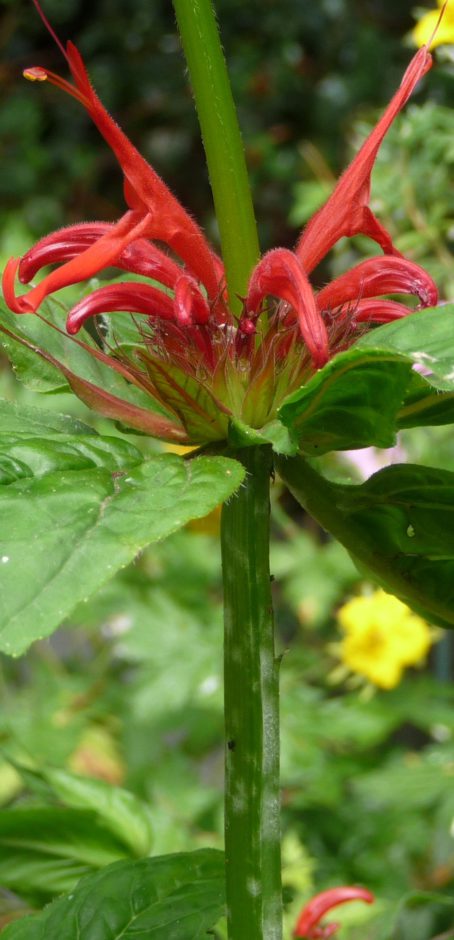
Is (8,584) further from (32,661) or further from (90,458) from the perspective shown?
(32,661)

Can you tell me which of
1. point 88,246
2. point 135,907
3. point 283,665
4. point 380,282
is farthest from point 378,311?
point 283,665

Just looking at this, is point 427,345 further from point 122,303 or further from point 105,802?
point 105,802

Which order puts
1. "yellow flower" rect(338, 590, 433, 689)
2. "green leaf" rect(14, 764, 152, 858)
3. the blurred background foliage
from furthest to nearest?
"yellow flower" rect(338, 590, 433, 689), the blurred background foliage, "green leaf" rect(14, 764, 152, 858)

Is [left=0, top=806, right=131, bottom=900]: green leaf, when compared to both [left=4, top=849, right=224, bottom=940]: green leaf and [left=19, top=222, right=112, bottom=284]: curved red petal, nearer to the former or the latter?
[left=4, top=849, right=224, bottom=940]: green leaf

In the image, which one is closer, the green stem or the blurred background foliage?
the green stem

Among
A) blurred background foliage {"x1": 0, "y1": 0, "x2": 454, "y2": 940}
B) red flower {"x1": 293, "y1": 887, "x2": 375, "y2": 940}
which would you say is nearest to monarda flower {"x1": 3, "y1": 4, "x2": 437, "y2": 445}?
blurred background foliage {"x1": 0, "y1": 0, "x2": 454, "y2": 940}
